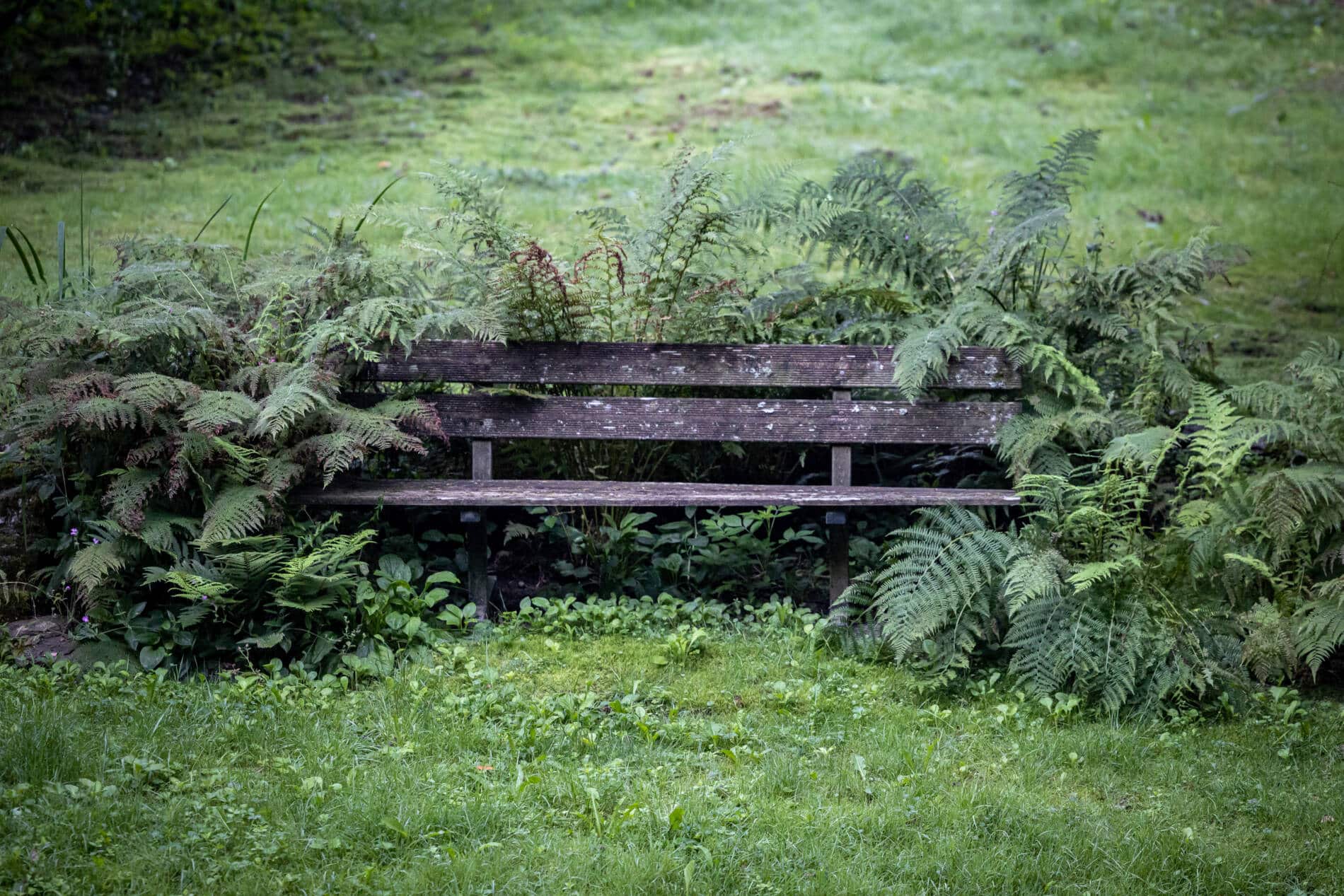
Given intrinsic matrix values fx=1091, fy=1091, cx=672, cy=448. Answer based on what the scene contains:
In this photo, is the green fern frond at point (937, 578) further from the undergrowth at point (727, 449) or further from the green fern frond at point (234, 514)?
the green fern frond at point (234, 514)

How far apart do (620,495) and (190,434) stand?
5.92ft

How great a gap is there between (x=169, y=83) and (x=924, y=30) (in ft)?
34.1

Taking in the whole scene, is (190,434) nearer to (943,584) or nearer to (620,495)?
(620,495)

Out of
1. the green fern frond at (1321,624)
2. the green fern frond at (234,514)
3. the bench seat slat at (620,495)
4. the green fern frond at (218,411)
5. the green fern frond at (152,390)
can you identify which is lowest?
the green fern frond at (1321,624)

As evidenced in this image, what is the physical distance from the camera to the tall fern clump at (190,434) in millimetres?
4258

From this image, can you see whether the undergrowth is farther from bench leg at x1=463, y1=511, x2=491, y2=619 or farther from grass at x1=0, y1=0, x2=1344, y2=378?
grass at x1=0, y1=0, x2=1344, y2=378

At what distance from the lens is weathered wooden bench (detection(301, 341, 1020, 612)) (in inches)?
204

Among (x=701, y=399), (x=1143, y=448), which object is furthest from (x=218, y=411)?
(x=1143, y=448)

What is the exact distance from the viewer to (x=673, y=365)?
5223 millimetres

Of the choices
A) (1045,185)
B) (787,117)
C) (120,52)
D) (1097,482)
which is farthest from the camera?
(120,52)

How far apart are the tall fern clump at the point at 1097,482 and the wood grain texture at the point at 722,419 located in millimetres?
211

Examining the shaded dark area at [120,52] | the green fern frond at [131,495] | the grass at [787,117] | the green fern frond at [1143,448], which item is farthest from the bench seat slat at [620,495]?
the shaded dark area at [120,52]

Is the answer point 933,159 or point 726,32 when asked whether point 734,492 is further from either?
point 726,32

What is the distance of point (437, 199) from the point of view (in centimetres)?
958
